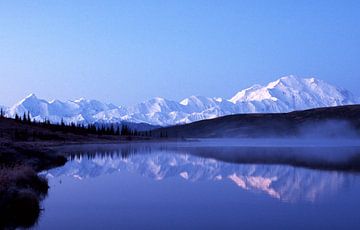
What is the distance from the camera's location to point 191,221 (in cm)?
2314

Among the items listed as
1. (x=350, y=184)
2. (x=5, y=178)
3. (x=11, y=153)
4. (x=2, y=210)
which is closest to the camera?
(x=2, y=210)

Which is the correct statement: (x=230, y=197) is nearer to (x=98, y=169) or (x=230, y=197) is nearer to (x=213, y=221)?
(x=213, y=221)

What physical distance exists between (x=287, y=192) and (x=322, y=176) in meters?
11.4

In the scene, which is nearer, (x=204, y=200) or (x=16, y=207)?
(x=16, y=207)

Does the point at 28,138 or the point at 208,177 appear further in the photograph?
the point at 28,138

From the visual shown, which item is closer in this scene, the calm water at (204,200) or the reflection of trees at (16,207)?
the reflection of trees at (16,207)

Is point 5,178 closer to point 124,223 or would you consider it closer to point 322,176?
point 124,223

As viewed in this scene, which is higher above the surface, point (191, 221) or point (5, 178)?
point (5, 178)

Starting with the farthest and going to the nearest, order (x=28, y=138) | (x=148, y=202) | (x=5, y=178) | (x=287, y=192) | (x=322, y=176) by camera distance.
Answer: (x=28, y=138) < (x=322, y=176) < (x=287, y=192) < (x=148, y=202) < (x=5, y=178)

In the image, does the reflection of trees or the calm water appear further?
the calm water

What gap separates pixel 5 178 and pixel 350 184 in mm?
22630

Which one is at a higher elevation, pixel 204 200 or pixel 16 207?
pixel 16 207

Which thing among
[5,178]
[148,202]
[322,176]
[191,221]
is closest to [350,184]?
[322,176]

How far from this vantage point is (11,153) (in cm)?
5122
